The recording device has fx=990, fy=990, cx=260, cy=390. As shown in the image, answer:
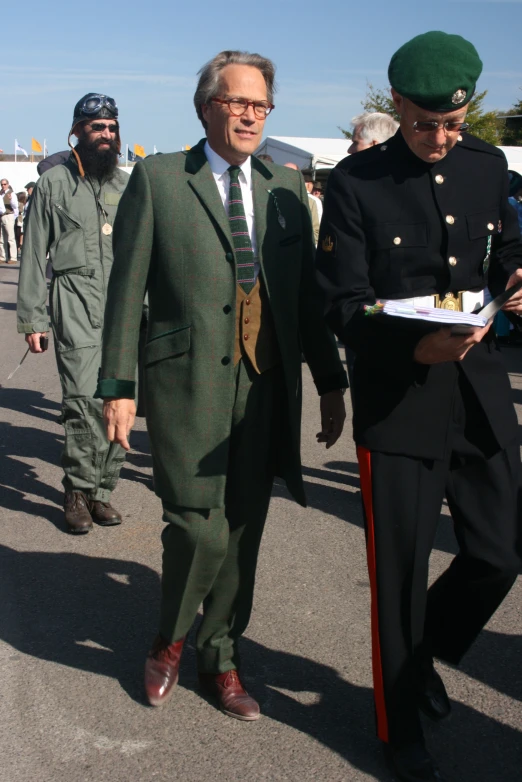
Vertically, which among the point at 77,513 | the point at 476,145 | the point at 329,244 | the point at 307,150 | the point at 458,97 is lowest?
the point at 77,513

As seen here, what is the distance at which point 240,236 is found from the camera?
3.13 m

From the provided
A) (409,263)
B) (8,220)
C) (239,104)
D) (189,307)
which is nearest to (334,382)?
(189,307)

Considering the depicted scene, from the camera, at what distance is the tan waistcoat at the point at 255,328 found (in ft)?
10.3

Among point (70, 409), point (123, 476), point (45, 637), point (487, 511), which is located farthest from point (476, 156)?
point (123, 476)

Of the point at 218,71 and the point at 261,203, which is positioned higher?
the point at 218,71

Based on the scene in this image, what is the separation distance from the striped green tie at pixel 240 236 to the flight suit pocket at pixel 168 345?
24cm

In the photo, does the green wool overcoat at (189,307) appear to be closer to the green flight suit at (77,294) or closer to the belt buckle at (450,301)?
the belt buckle at (450,301)

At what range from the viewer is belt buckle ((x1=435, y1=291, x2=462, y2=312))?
9.01 ft

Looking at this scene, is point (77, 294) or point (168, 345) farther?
point (77, 294)

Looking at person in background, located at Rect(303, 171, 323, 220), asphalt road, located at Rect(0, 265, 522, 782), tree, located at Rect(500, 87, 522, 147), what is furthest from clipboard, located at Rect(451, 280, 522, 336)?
tree, located at Rect(500, 87, 522, 147)

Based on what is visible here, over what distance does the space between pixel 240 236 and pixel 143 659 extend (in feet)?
5.34

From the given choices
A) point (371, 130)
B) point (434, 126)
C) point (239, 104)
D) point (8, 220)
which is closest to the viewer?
point (434, 126)

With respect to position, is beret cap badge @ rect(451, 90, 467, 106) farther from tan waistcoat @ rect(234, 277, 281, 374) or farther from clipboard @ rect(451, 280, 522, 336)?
tan waistcoat @ rect(234, 277, 281, 374)

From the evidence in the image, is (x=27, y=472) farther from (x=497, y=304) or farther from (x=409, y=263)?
(x=497, y=304)
